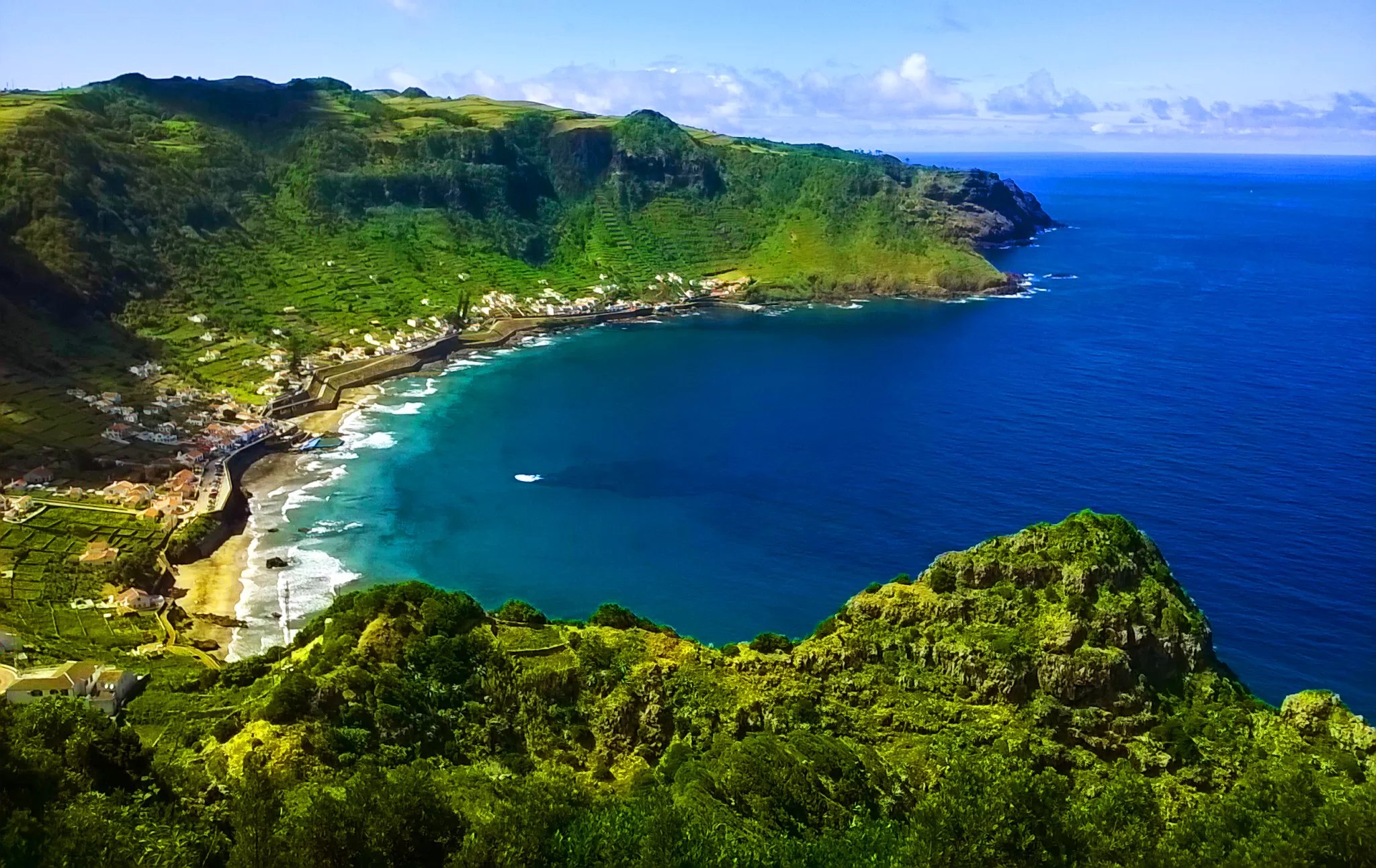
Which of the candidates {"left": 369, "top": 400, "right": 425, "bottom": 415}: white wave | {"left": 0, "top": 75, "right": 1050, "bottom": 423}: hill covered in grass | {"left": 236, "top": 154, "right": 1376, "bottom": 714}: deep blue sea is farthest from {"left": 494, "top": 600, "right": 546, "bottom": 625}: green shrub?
{"left": 0, "top": 75, "right": 1050, "bottom": 423}: hill covered in grass

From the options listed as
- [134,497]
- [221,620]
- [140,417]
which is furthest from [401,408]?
[221,620]

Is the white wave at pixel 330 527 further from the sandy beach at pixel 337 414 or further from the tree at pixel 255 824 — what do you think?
the tree at pixel 255 824

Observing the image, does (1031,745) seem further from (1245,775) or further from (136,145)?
(136,145)

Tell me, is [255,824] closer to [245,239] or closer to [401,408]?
[401,408]

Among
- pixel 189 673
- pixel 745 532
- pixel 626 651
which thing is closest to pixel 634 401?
pixel 745 532

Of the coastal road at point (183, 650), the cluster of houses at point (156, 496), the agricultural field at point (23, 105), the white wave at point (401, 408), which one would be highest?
the agricultural field at point (23, 105)

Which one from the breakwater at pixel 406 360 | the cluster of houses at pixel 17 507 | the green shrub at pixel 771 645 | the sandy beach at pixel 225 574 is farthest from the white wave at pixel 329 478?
the green shrub at pixel 771 645
